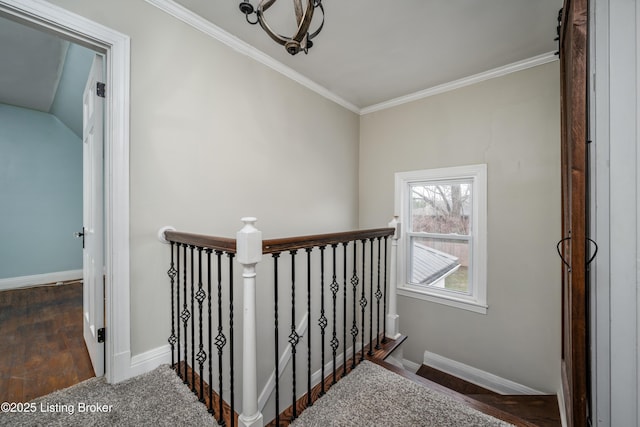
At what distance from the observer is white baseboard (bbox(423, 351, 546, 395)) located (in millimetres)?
2516

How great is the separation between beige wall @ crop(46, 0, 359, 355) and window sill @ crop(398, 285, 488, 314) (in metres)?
1.37

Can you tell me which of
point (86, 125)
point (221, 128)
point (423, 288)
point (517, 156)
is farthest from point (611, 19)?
point (86, 125)

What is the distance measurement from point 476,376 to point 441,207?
176 centimetres

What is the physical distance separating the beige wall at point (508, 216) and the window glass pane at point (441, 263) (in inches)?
9.4

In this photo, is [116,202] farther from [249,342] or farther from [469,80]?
[469,80]

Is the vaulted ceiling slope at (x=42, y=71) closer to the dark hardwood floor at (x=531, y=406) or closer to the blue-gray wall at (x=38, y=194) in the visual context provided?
the blue-gray wall at (x=38, y=194)

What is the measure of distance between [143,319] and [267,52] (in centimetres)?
232

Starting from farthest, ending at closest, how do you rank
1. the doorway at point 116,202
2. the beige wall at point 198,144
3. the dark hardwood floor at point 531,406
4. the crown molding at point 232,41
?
the dark hardwood floor at point 531,406
the crown molding at point 232,41
the beige wall at point 198,144
the doorway at point 116,202

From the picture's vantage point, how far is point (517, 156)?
251 cm

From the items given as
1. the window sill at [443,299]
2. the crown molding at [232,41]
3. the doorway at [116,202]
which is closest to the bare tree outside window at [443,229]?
the window sill at [443,299]

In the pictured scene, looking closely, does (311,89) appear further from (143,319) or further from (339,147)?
(143,319)

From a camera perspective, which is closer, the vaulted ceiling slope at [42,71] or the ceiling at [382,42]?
the ceiling at [382,42]

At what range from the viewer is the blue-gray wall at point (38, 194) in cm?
364

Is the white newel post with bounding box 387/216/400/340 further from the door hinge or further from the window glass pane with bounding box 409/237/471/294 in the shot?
the door hinge
